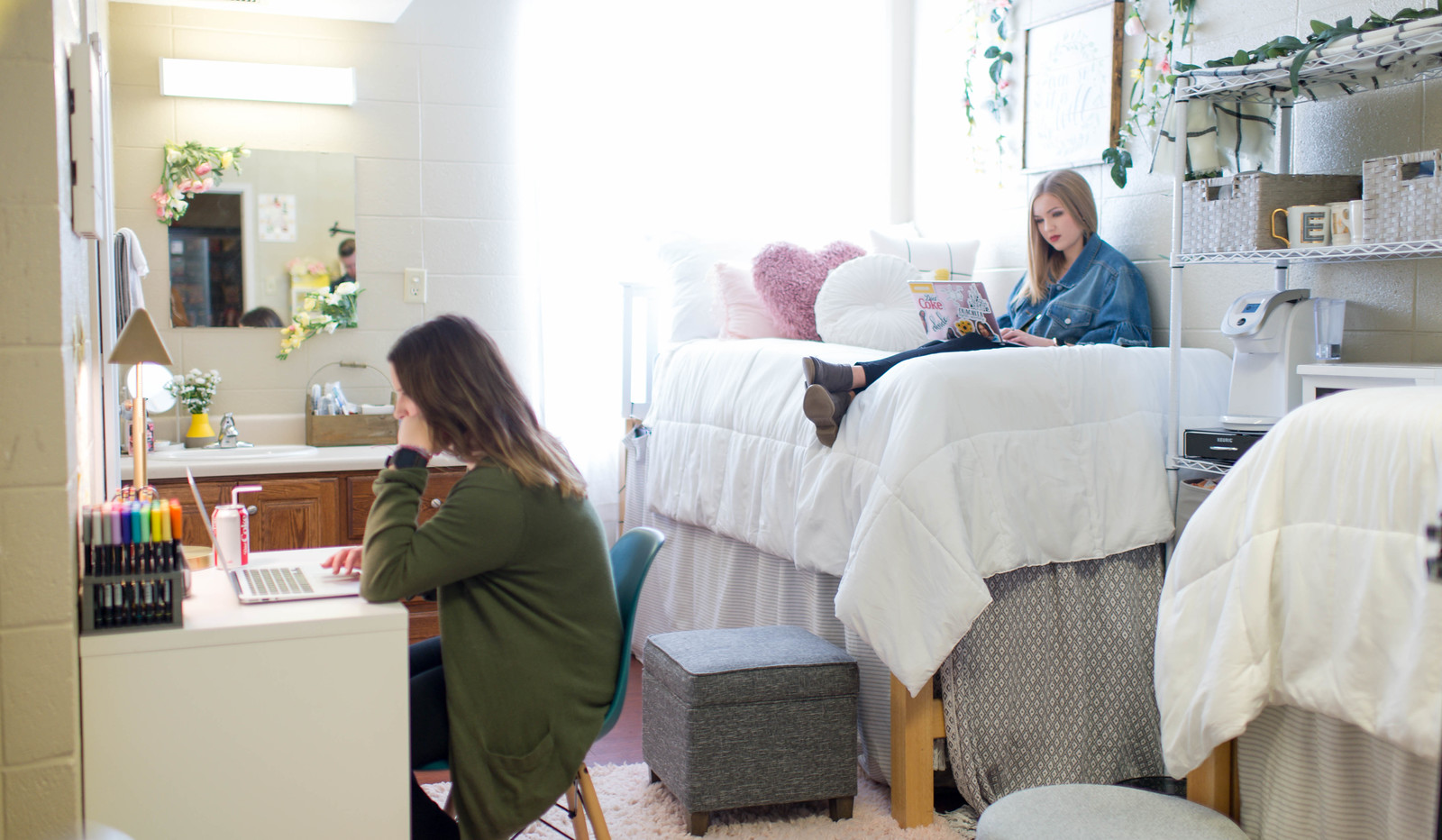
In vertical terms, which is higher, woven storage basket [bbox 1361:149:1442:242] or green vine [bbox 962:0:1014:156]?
green vine [bbox 962:0:1014:156]

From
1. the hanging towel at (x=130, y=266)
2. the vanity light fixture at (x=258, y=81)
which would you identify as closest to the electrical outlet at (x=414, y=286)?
the vanity light fixture at (x=258, y=81)

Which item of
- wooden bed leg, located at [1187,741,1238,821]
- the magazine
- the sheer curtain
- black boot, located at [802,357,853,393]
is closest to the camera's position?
wooden bed leg, located at [1187,741,1238,821]

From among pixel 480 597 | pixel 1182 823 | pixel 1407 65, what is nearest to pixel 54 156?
pixel 480 597

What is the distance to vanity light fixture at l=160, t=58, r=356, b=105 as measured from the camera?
327 cm

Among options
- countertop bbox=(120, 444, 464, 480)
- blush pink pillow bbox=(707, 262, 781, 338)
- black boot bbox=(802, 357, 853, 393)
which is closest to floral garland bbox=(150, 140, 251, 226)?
countertop bbox=(120, 444, 464, 480)

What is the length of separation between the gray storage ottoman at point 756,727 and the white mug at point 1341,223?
1.28 m

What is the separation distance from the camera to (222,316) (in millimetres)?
3391

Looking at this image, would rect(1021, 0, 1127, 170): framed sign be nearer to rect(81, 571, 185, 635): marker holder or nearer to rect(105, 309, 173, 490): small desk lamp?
rect(105, 309, 173, 490): small desk lamp

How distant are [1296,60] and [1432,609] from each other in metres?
1.11

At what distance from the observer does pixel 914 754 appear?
2.30m

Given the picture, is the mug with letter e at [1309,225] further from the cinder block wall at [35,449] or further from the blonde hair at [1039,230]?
the cinder block wall at [35,449]

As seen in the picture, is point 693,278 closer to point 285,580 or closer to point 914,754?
point 914,754

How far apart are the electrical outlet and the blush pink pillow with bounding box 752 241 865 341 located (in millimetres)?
1070

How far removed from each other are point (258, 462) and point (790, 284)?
1530mm
